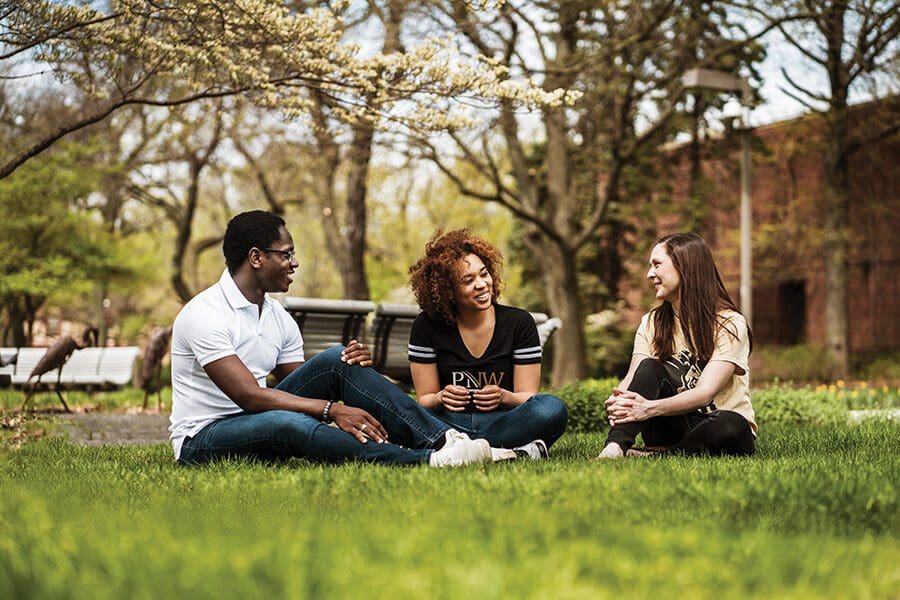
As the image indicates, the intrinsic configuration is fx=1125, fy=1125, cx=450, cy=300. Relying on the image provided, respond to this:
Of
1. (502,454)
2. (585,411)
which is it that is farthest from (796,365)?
(502,454)

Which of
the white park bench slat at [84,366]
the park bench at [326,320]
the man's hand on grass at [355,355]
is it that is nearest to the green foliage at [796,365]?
the white park bench slat at [84,366]

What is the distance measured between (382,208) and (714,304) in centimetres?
3837

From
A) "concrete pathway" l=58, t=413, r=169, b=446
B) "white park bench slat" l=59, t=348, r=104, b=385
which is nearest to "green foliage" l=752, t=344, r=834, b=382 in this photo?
"white park bench slat" l=59, t=348, r=104, b=385

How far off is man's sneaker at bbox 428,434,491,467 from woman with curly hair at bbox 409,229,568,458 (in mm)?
474

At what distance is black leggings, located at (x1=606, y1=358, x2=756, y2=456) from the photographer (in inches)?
255

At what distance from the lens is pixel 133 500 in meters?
5.03

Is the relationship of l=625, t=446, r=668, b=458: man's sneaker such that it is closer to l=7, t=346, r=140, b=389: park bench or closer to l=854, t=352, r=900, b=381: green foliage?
l=7, t=346, r=140, b=389: park bench

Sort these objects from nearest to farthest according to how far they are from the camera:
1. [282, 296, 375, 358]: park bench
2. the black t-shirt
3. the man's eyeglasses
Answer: the man's eyeglasses
the black t-shirt
[282, 296, 375, 358]: park bench

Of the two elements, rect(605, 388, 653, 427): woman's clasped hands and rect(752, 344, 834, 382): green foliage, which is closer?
rect(605, 388, 653, 427): woman's clasped hands

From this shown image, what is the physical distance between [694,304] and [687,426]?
0.73 meters

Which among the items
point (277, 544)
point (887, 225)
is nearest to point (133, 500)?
point (277, 544)

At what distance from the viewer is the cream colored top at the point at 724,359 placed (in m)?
6.48

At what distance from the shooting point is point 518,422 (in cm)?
652

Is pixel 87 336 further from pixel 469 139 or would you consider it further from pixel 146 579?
pixel 146 579
